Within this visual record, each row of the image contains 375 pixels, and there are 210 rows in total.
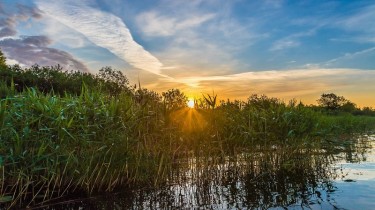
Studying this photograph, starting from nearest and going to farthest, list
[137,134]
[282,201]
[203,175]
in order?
1. [282,201]
2. [137,134]
3. [203,175]

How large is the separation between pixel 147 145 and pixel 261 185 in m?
3.83

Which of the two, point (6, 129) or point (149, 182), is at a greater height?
point (6, 129)

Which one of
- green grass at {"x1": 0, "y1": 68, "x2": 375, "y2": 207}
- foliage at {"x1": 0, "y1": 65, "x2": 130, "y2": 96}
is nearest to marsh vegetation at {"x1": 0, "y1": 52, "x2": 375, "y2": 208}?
green grass at {"x1": 0, "y1": 68, "x2": 375, "y2": 207}

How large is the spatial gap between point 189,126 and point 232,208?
11.7 feet

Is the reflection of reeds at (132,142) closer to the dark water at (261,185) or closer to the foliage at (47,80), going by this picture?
the dark water at (261,185)

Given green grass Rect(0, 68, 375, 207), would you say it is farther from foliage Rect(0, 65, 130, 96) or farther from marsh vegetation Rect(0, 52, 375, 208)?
foliage Rect(0, 65, 130, 96)

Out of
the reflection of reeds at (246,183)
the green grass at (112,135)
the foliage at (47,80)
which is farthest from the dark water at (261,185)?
the foliage at (47,80)

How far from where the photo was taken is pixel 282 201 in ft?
29.1

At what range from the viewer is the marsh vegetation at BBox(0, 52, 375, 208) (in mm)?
7754

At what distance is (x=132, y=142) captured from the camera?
9.48 m

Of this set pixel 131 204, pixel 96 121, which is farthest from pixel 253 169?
pixel 96 121

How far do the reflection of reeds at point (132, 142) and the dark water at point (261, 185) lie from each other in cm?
8

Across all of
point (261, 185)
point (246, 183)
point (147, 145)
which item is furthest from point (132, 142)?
point (261, 185)

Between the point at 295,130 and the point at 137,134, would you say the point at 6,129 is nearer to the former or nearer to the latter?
the point at 137,134
